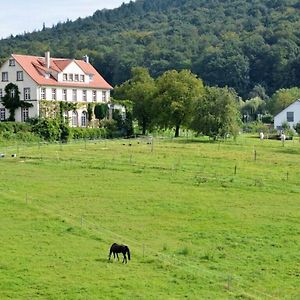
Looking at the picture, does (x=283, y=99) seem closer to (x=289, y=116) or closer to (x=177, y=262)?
(x=289, y=116)

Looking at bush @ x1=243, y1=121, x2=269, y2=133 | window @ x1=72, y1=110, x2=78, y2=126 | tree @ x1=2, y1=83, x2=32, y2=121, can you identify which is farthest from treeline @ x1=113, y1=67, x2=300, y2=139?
bush @ x1=243, y1=121, x2=269, y2=133

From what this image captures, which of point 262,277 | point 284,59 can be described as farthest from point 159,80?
point 284,59

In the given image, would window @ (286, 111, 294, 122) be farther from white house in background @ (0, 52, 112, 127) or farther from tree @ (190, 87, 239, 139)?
tree @ (190, 87, 239, 139)

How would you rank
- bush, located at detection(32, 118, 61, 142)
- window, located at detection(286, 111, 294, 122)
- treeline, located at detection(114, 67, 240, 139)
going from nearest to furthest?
treeline, located at detection(114, 67, 240, 139) < bush, located at detection(32, 118, 61, 142) < window, located at detection(286, 111, 294, 122)

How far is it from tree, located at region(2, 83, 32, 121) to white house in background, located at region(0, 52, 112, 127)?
1.31 ft

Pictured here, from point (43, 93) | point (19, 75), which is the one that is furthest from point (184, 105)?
point (19, 75)

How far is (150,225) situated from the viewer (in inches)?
1364

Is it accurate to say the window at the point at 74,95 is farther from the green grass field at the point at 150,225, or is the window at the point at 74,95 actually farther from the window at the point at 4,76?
the green grass field at the point at 150,225

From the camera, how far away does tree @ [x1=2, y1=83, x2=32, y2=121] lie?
253ft

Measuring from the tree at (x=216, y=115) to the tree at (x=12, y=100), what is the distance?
18689 mm

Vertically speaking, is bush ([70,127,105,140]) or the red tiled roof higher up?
the red tiled roof

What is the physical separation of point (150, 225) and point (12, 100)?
4591 centimetres

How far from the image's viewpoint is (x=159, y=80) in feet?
257

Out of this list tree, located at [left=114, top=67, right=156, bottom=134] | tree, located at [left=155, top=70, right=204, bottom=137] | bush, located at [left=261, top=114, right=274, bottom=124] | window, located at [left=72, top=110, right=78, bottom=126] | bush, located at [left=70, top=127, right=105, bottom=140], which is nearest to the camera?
bush, located at [left=70, top=127, right=105, bottom=140]
